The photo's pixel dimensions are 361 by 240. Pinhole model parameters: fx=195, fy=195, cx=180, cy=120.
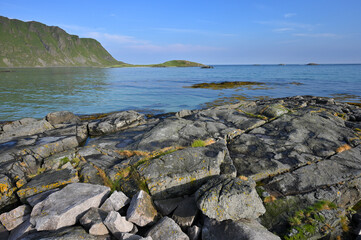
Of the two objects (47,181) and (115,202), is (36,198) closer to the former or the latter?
(47,181)

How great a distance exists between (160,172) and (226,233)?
3234 millimetres

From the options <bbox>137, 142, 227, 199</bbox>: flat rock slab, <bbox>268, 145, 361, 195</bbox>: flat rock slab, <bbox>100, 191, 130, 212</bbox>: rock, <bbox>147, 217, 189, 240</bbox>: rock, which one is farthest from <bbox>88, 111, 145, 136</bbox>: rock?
<bbox>268, 145, 361, 195</bbox>: flat rock slab

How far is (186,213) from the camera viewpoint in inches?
262

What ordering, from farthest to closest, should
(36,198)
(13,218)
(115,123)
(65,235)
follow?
(115,123), (36,198), (13,218), (65,235)

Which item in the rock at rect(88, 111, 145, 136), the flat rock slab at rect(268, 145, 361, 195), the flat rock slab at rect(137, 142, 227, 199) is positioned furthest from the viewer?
the rock at rect(88, 111, 145, 136)

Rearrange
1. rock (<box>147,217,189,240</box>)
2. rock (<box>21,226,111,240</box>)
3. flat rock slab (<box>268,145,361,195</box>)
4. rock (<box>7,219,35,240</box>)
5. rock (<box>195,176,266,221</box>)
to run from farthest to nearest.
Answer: flat rock slab (<box>268,145,361,195</box>)
rock (<box>195,176,266,221</box>)
rock (<box>7,219,35,240</box>)
rock (<box>147,217,189,240</box>)
rock (<box>21,226,111,240</box>)

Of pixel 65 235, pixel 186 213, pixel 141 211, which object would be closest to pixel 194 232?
pixel 186 213

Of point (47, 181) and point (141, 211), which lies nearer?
point (141, 211)

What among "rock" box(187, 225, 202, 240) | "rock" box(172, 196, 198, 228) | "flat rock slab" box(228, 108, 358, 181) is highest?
"flat rock slab" box(228, 108, 358, 181)

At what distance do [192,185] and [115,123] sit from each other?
37.1 ft

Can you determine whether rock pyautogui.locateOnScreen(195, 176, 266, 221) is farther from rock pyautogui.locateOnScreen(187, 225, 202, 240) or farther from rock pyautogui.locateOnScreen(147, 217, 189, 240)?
rock pyautogui.locateOnScreen(147, 217, 189, 240)

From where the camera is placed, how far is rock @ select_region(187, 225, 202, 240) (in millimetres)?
5965

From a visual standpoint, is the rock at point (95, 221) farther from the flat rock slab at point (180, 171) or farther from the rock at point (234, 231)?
the rock at point (234, 231)

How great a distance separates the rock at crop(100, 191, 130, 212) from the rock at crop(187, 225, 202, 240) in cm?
241
